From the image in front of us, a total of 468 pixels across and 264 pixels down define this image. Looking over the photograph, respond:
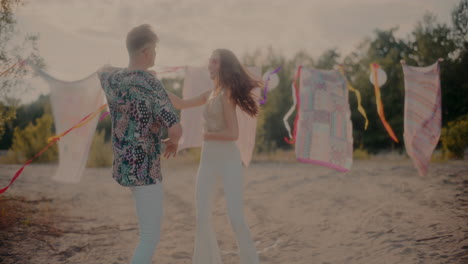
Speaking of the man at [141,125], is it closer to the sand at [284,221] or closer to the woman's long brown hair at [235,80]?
the woman's long brown hair at [235,80]

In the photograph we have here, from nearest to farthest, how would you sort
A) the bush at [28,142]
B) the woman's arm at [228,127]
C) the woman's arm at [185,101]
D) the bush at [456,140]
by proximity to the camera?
the woman's arm at [228,127], the woman's arm at [185,101], the bush at [456,140], the bush at [28,142]

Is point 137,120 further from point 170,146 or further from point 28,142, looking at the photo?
point 28,142

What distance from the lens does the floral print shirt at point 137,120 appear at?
208cm

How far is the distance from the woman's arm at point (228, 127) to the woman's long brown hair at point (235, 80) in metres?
0.05

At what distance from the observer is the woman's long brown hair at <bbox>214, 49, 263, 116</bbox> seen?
9.60 feet

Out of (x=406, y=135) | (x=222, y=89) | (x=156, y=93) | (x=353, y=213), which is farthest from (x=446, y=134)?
(x=156, y=93)

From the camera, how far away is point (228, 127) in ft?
9.36

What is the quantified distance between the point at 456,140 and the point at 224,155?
33.9 ft

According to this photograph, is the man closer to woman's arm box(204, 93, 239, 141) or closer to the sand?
woman's arm box(204, 93, 239, 141)

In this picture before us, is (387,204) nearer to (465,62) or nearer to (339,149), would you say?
(339,149)

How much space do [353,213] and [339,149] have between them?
2.89ft

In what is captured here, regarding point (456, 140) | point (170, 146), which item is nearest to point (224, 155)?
point (170, 146)

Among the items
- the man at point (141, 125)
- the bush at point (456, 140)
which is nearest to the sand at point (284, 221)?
the man at point (141, 125)

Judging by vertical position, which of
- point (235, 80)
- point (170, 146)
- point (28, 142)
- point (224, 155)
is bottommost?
point (28, 142)
